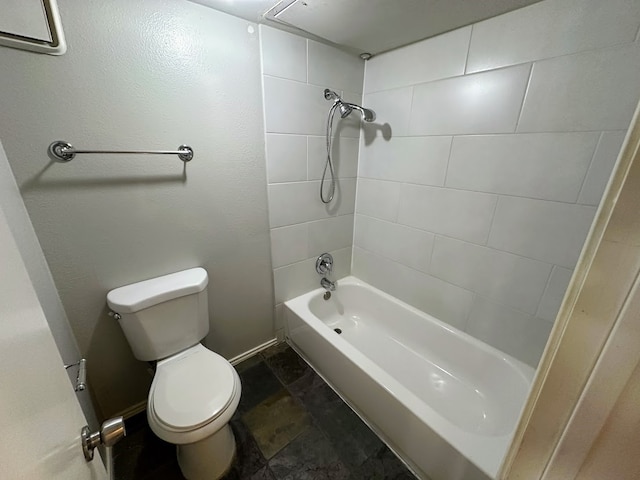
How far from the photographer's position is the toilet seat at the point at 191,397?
96 centimetres

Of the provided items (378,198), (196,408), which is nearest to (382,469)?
(196,408)

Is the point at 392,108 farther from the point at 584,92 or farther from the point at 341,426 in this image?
the point at 341,426

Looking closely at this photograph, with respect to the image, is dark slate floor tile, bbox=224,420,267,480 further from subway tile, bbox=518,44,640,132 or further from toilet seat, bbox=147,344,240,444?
subway tile, bbox=518,44,640,132

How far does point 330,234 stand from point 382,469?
1350 mm

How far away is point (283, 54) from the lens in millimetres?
1369

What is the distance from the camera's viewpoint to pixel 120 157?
107 cm

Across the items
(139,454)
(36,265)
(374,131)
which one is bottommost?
(139,454)

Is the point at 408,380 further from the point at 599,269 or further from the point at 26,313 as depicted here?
the point at 26,313

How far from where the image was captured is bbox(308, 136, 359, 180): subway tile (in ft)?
5.35

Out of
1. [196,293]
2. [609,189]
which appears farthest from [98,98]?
[609,189]

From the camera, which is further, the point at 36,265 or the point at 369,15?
the point at 369,15

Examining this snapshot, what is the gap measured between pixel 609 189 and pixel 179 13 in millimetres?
1501

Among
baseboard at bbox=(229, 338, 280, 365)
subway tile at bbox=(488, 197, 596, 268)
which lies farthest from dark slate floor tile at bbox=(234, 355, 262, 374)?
subway tile at bbox=(488, 197, 596, 268)

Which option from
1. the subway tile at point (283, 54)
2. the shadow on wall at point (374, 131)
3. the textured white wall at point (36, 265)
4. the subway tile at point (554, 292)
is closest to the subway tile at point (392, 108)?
the shadow on wall at point (374, 131)
